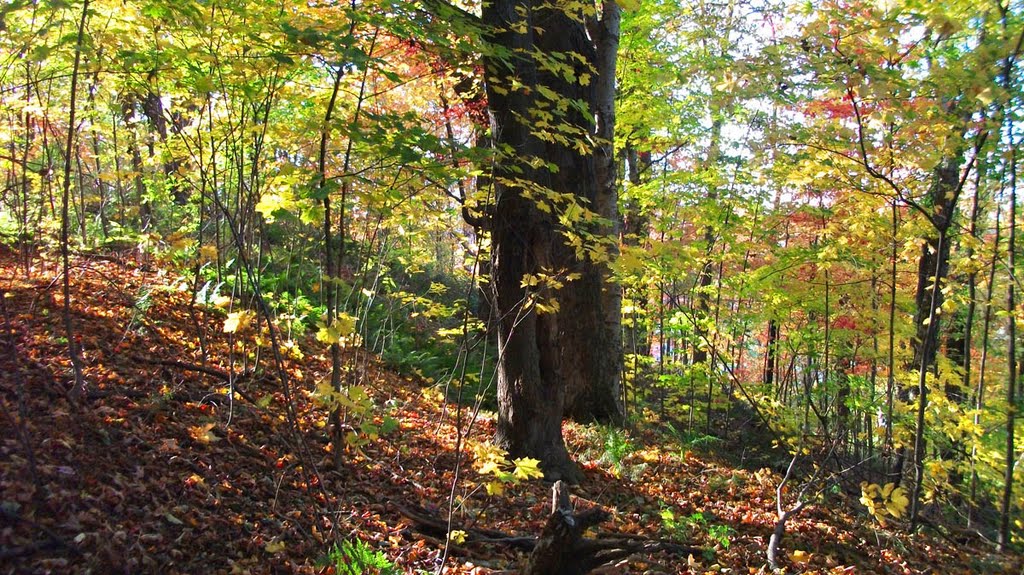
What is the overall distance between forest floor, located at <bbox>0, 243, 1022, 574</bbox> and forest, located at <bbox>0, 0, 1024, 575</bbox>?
0.9 inches

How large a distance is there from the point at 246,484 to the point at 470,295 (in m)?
1.72

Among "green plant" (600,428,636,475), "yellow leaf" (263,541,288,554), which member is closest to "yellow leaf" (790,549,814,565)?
"green plant" (600,428,636,475)

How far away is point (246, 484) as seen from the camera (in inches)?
126

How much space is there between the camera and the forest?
263cm

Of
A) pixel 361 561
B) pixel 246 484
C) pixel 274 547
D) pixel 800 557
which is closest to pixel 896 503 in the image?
pixel 800 557

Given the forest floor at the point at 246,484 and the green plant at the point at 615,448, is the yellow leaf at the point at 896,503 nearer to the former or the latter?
the forest floor at the point at 246,484

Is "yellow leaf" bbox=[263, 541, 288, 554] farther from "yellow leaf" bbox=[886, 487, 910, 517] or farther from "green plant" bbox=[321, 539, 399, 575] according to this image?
"yellow leaf" bbox=[886, 487, 910, 517]

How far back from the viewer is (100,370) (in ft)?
11.8

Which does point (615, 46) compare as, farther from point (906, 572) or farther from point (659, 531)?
point (906, 572)

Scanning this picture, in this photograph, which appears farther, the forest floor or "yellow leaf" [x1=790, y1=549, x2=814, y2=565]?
"yellow leaf" [x1=790, y1=549, x2=814, y2=565]

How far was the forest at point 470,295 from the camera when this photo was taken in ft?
8.63

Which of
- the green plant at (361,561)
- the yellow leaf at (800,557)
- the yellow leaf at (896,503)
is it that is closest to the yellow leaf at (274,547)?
the green plant at (361,561)

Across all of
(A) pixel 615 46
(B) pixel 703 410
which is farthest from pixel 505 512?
(B) pixel 703 410

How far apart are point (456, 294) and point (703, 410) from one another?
19.7 ft
